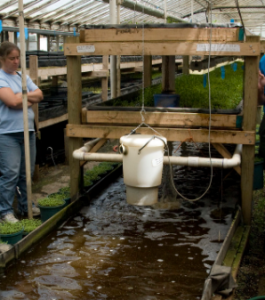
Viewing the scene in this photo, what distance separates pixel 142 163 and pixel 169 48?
56.6 inches

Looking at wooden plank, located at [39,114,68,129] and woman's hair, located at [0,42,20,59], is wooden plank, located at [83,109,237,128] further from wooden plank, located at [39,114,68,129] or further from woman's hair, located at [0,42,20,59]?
wooden plank, located at [39,114,68,129]

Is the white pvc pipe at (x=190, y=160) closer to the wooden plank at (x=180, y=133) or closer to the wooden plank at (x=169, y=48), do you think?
the wooden plank at (x=180, y=133)

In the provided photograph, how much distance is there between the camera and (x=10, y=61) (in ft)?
15.1

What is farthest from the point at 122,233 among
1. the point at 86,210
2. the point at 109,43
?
the point at 109,43

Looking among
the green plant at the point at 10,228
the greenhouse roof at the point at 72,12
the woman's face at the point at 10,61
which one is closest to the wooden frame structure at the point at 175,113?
the woman's face at the point at 10,61

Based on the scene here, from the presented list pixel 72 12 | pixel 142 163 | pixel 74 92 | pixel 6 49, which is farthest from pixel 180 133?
pixel 72 12

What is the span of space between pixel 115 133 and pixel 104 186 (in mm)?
1497

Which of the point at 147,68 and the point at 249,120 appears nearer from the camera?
the point at 249,120

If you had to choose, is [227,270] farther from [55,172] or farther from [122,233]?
[55,172]

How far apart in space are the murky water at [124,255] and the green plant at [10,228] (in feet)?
A: 0.93

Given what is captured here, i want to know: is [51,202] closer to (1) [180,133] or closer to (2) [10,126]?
(2) [10,126]

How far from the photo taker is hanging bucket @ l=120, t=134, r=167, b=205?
3547 mm

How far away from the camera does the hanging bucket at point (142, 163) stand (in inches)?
140

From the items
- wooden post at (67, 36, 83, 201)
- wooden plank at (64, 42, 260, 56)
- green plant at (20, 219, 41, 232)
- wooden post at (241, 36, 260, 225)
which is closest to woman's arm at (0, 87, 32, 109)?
wooden post at (67, 36, 83, 201)
